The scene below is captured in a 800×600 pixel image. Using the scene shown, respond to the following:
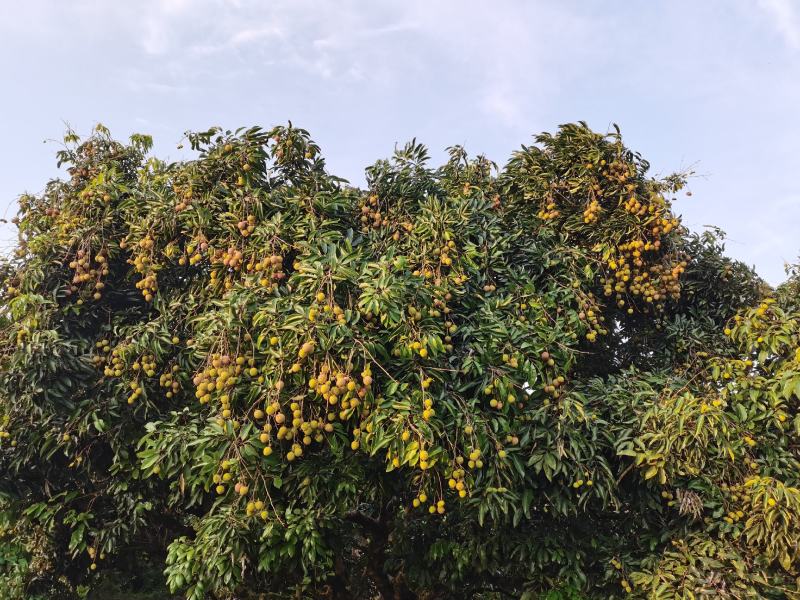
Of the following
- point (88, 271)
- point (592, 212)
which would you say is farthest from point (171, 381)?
point (592, 212)

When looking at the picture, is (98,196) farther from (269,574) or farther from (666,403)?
(666,403)

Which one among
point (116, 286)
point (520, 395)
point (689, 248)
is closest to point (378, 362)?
point (520, 395)

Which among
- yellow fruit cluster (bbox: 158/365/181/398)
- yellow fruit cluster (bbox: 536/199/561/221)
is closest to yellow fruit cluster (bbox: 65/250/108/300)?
yellow fruit cluster (bbox: 158/365/181/398)

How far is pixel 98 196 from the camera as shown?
588 cm

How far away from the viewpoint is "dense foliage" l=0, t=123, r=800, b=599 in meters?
4.34

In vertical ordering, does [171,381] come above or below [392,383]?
above

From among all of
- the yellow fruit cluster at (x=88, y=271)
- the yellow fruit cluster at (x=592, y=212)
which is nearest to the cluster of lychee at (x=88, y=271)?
the yellow fruit cluster at (x=88, y=271)

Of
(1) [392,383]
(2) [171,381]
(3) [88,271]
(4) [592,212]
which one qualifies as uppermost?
(4) [592,212]

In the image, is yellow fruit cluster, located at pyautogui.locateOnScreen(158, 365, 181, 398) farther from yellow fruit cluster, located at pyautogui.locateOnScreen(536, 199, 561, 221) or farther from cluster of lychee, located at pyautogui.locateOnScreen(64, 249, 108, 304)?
yellow fruit cluster, located at pyautogui.locateOnScreen(536, 199, 561, 221)

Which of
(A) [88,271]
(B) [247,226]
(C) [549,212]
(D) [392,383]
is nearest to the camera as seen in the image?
(D) [392,383]

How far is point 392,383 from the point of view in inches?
164

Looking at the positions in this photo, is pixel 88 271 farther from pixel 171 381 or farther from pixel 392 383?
pixel 392 383

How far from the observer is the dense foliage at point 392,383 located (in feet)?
14.2

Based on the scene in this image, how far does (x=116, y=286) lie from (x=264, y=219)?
179cm
